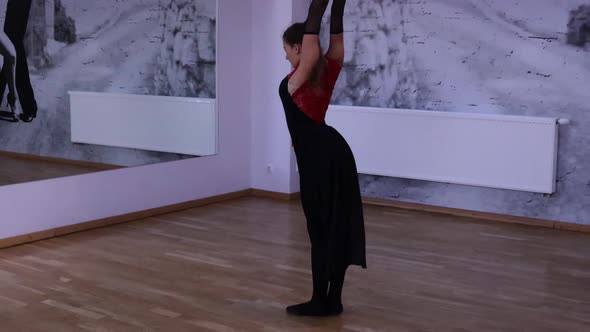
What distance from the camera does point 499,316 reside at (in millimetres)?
3652

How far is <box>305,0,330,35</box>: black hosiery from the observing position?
309cm

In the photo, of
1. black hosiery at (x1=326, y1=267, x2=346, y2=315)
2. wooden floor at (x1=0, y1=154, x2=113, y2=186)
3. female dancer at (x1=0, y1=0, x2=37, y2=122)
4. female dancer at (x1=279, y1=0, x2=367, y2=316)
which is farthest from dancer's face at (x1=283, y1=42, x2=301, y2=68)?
wooden floor at (x1=0, y1=154, x2=113, y2=186)

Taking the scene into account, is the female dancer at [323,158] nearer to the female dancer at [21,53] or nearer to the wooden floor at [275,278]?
the wooden floor at [275,278]

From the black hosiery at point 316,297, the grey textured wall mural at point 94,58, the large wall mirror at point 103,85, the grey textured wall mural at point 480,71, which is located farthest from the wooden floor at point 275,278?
the grey textured wall mural at point 94,58

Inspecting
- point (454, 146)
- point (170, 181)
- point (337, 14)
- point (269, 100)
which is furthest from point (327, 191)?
point (269, 100)

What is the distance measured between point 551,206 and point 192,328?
10.3 ft

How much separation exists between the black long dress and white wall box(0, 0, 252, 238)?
2175 millimetres

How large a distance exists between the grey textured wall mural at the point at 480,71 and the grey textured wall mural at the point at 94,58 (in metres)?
1.23

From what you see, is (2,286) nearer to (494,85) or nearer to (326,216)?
(326,216)

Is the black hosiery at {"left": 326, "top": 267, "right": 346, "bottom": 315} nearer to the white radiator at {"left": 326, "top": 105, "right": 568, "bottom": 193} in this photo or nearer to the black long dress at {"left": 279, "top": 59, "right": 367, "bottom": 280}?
the black long dress at {"left": 279, "top": 59, "right": 367, "bottom": 280}

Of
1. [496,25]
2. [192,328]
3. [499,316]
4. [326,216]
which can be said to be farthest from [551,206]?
[192,328]

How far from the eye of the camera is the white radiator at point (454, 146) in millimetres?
5484

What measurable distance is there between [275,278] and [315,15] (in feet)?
5.39

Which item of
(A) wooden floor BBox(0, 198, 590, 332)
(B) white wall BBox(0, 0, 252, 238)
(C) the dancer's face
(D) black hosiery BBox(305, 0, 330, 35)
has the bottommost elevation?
(A) wooden floor BBox(0, 198, 590, 332)
